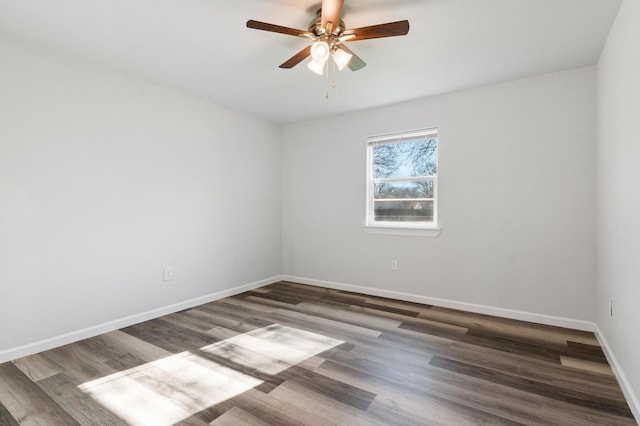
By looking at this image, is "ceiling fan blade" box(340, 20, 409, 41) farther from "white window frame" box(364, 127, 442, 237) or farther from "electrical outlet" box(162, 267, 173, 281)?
"electrical outlet" box(162, 267, 173, 281)

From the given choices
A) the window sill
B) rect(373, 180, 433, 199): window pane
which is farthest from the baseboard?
rect(373, 180, 433, 199): window pane

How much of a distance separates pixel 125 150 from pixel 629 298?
3.95 meters

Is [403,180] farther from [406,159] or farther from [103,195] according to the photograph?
[103,195]

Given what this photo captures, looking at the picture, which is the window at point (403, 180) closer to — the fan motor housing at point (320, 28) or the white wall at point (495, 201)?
the white wall at point (495, 201)

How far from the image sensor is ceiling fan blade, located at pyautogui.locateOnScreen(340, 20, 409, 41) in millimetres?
1842

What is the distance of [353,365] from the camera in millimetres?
2227

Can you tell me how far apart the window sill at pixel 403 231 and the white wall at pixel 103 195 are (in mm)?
1729

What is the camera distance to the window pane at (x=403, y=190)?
3705mm

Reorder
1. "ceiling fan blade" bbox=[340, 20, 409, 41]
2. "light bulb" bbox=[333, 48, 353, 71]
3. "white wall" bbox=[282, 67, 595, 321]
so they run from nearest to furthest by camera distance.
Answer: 1. "ceiling fan blade" bbox=[340, 20, 409, 41]
2. "light bulb" bbox=[333, 48, 353, 71]
3. "white wall" bbox=[282, 67, 595, 321]

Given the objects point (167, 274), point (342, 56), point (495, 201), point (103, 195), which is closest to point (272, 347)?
point (167, 274)

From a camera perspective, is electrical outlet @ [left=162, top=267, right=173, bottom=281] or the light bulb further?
electrical outlet @ [left=162, top=267, right=173, bottom=281]

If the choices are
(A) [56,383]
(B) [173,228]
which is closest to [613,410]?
(A) [56,383]

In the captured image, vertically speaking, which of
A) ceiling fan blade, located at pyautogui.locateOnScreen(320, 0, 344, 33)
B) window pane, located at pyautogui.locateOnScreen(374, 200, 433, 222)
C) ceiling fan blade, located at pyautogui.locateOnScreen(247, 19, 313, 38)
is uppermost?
ceiling fan blade, located at pyautogui.locateOnScreen(320, 0, 344, 33)

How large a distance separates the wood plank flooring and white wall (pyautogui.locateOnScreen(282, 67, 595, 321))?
1.43 feet
